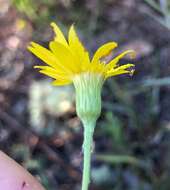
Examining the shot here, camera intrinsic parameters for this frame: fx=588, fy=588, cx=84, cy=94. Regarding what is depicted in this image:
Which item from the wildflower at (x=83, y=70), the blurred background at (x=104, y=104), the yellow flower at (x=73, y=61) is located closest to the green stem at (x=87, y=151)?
the wildflower at (x=83, y=70)

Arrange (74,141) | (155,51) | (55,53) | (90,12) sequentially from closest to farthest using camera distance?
(55,53), (74,141), (155,51), (90,12)

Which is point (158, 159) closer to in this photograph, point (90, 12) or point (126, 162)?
point (126, 162)

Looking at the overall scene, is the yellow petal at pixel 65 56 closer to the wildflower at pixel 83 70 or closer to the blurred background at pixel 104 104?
the wildflower at pixel 83 70

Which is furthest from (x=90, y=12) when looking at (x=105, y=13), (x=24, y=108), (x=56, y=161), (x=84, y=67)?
(x=84, y=67)

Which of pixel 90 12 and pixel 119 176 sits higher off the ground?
pixel 90 12

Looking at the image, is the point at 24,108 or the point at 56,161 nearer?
the point at 56,161

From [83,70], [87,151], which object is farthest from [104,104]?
[87,151]

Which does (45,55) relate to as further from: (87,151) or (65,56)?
(87,151)

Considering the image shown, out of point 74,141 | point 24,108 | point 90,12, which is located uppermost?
point 90,12
